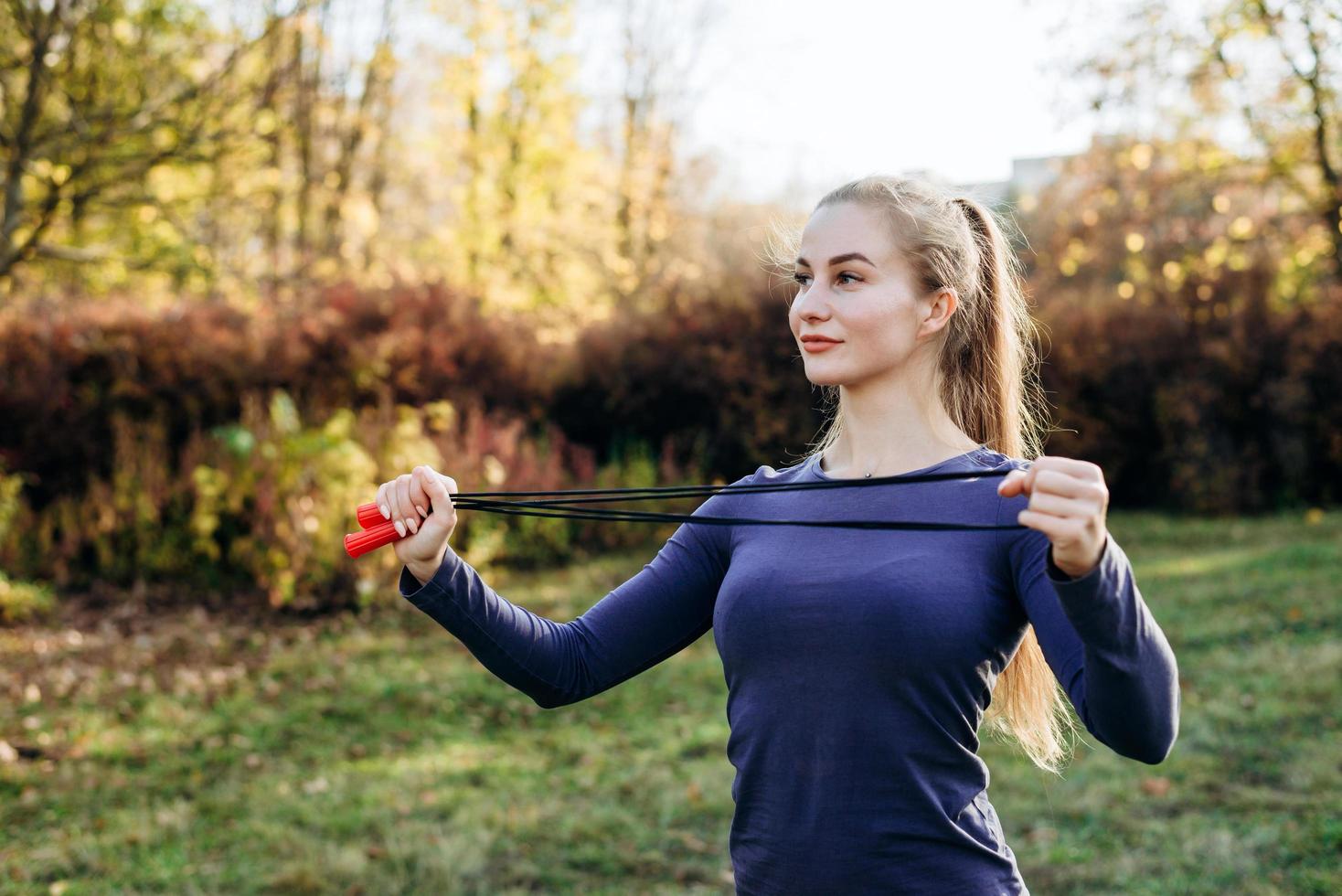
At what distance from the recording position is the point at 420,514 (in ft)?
6.35

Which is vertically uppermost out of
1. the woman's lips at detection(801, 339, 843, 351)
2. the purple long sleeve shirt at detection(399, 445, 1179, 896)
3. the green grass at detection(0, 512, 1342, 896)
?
the woman's lips at detection(801, 339, 843, 351)

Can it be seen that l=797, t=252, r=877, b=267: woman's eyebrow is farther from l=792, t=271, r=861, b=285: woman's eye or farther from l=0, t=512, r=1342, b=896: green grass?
l=0, t=512, r=1342, b=896: green grass

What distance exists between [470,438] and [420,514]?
7543 mm

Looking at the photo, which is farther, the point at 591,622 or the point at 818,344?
the point at 591,622

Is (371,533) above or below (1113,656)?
above

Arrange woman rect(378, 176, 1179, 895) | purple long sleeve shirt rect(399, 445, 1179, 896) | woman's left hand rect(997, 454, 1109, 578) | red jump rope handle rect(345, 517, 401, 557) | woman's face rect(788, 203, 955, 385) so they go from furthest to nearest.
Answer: woman's face rect(788, 203, 955, 385) < red jump rope handle rect(345, 517, 401, 557) < purple long sleeve shirt rect(399, 445, 1179, 896) < woman rect(378, 176, 1179, 895) < woman's left hand rect(997, 454, 1109, 578)

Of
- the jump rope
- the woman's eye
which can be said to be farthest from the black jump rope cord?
the woman's eye

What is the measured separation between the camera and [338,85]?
16141 millimetres

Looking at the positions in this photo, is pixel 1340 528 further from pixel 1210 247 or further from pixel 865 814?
pixel 865 814

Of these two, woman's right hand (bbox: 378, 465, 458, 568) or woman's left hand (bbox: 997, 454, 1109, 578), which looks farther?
woman's right hand (bbox: 378, 465, 458, 568)


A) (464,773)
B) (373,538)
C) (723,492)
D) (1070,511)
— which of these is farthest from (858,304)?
(464,773)

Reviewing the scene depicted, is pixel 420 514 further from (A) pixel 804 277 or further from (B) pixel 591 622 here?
(A) pixel 804 277

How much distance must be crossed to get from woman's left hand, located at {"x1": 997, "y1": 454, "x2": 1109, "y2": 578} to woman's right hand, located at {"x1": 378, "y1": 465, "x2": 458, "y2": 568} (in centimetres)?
94

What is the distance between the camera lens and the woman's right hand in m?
1.91
